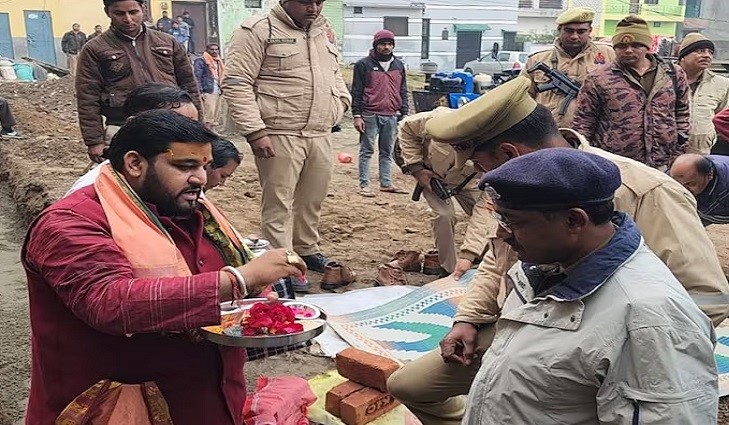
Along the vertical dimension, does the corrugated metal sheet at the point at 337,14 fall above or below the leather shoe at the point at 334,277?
above

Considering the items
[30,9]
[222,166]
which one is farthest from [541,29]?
[222,166]

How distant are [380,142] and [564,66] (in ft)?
13.6

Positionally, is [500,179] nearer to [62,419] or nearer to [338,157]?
[62,419]

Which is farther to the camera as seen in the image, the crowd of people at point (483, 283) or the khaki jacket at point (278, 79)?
the khaki jacket at point (278, 79)

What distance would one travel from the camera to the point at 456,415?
11.0 ft

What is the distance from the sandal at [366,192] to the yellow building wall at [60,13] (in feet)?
94.6

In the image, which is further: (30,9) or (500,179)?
(30,9)

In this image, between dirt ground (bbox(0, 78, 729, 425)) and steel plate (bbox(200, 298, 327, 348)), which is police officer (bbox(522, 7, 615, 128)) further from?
steel plate (bbox(200, 298, 327, 348))

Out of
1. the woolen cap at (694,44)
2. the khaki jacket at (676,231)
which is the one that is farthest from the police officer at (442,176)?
the khaki jacket at (676,231)

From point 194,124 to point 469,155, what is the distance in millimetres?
1057

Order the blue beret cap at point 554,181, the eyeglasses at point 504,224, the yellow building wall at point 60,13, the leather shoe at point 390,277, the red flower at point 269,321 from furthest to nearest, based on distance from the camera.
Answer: the yellow building wall at point 60,13 < the leather shoe at point 390,277 < the red flower at point 269,321 < the eyeglasses at point 504,224 < the blue beret cap at point 554,181

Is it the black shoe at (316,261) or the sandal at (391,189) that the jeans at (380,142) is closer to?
the sandal at (391,189)

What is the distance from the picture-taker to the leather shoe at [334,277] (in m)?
5.79

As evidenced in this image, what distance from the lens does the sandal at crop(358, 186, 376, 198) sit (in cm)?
968
